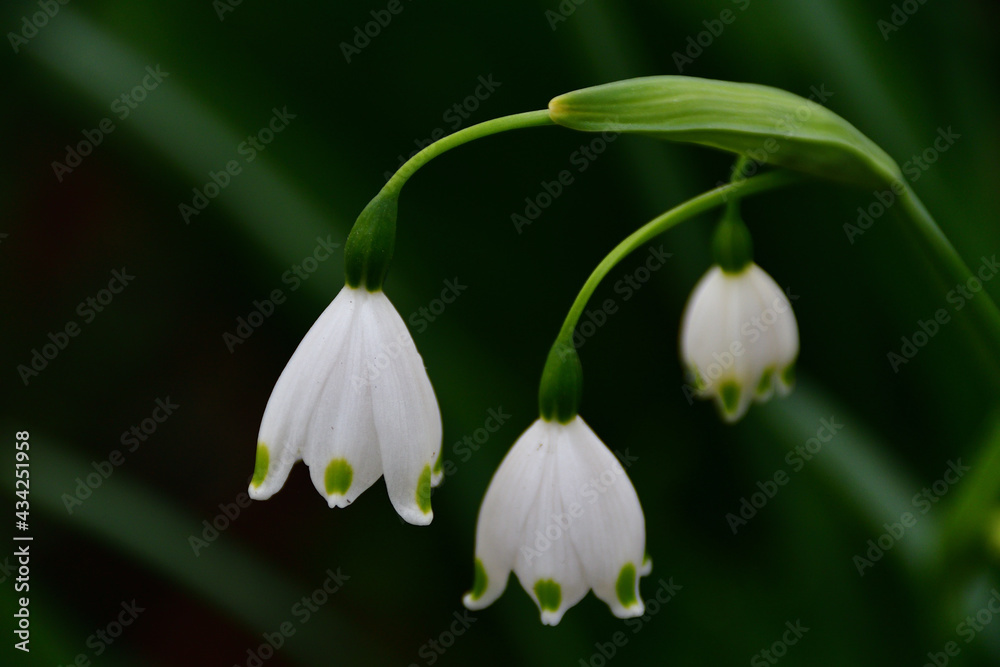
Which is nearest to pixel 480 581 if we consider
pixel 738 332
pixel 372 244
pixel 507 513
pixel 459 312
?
pixel 507 513

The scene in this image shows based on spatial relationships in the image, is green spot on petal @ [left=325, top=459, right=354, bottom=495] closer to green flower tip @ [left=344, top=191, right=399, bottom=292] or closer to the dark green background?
green flower tip @ [left=344, top=191, right=399, bottom=292]

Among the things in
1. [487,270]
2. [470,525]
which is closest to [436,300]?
[487,270]

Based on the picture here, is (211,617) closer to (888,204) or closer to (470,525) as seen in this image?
(470,525)

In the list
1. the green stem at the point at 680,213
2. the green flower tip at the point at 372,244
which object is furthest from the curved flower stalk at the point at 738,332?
the green flower tip at the point at 372,244

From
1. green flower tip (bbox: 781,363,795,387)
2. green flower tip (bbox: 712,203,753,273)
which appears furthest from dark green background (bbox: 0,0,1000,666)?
green flower tip (bbox: 712,203,753,273)

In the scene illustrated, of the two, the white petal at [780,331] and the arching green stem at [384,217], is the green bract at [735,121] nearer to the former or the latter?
the arching green stem at [384,217]

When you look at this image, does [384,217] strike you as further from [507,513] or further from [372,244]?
[507,513]
